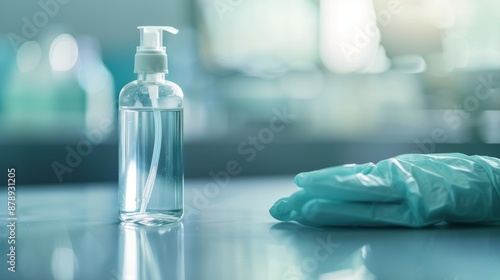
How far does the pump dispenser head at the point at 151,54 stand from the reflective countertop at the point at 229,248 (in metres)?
0.20

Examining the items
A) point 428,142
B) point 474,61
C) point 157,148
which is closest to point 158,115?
point 157,148

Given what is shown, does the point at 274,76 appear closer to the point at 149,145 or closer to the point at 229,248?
the point at 149,145

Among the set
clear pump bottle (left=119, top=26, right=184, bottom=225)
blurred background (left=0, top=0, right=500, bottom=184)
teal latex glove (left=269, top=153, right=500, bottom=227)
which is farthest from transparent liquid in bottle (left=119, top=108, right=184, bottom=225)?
blurred background (left=0, top=0, right=500, bottom=184)

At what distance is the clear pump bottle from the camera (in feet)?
3.00

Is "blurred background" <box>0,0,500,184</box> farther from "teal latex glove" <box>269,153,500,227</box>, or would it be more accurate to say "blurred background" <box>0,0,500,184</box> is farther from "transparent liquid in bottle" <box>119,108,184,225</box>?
"teal latex glove" <box>269,153,500,227</box>

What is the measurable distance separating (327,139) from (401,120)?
189 mm

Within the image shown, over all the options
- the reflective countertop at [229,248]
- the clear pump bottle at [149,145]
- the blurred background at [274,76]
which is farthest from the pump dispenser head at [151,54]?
the blurred background at [274,76]

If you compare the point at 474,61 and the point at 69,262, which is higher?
the point at 474,61

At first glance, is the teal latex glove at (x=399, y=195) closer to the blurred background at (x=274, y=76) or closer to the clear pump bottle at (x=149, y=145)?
the clear pump bottle at (x=149, y=145)

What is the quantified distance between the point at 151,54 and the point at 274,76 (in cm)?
78

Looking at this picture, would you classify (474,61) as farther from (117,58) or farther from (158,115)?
(158,115)

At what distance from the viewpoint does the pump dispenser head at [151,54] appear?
892 mm

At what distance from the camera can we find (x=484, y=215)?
3.00 ft

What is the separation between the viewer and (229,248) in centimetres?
78
